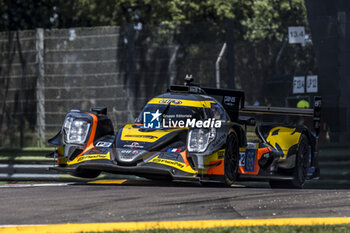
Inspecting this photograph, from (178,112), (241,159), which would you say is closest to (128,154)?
(178,112)

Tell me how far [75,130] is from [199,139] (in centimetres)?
212

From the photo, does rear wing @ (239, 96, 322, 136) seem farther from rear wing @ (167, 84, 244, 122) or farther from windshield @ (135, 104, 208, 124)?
windshield @ (135, 104, 208, 124)

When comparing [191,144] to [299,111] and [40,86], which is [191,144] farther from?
[40,86]

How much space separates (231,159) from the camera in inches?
499

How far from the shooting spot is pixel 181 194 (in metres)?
10.7

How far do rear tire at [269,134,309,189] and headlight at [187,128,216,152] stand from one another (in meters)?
2.26

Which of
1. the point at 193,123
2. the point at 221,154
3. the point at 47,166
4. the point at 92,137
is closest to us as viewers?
the point at 221,154

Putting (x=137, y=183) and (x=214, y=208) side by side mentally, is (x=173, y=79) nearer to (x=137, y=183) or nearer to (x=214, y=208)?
(x=137, y=183)

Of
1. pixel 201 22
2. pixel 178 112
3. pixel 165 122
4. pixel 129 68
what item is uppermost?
pixel 201 22

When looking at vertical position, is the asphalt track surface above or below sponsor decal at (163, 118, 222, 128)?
below

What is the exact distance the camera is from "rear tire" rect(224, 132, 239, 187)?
1241cm

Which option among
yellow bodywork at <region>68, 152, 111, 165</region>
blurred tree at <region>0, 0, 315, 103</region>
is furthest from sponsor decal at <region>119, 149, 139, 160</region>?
blurred tree at <region>0, 0, 315, 103</region>

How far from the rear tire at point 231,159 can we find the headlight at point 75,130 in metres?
2.17

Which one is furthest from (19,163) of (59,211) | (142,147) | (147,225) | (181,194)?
(147,225)
